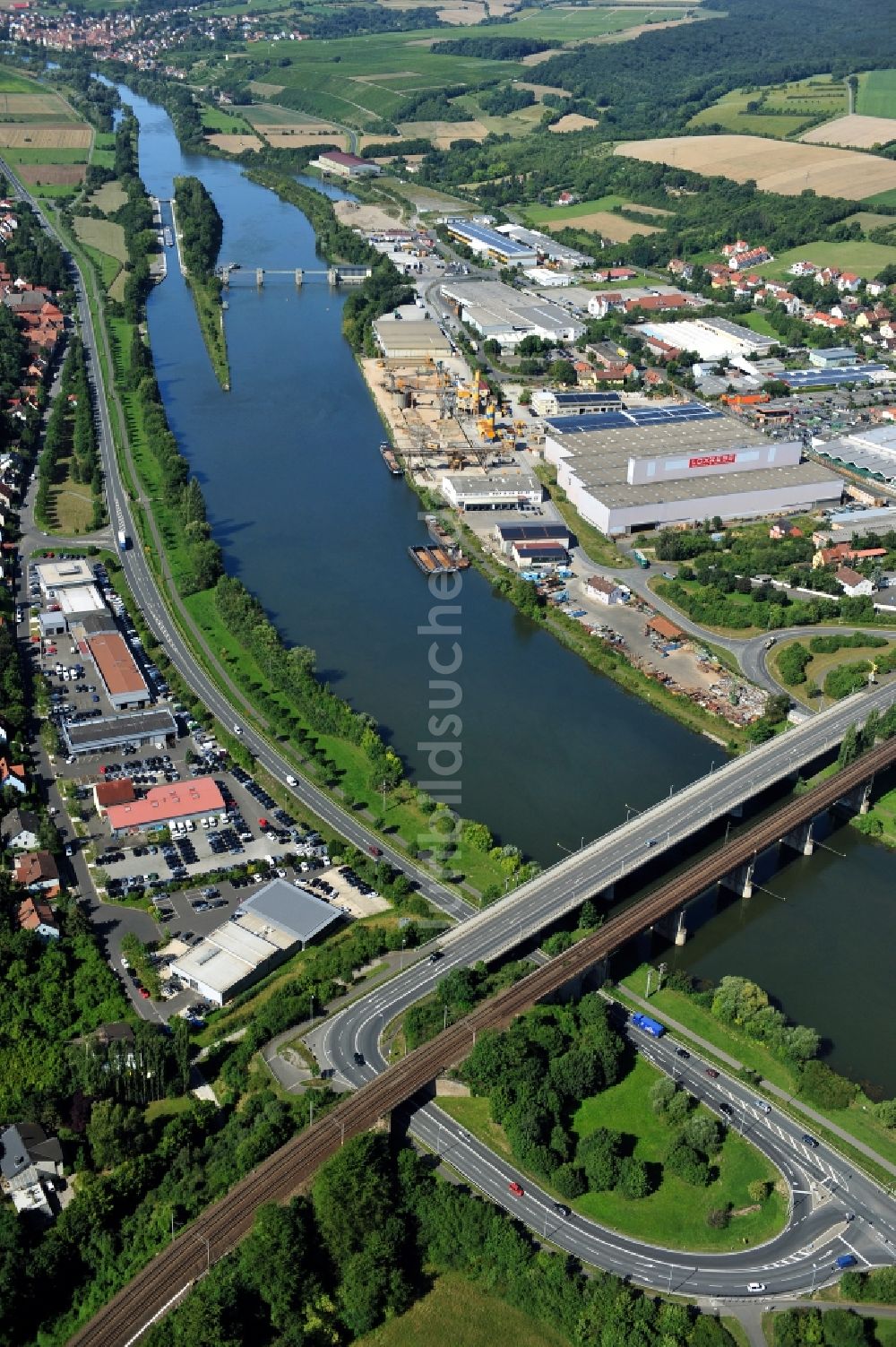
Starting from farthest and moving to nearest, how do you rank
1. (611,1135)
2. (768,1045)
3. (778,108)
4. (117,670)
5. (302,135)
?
(302,135)
(778,108)
(117,670)
(768,1045)
(611,1135)

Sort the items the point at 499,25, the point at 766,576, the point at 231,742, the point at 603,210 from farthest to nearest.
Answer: the point at 499,25 < the point at 603,210 < the point at 766,576 < the point at 231,742

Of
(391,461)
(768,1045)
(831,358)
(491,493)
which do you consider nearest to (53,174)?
(391,461)

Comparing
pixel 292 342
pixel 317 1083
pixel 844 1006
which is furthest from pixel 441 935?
pixel 292 342

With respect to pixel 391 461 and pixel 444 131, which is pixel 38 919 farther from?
pixel 444 131

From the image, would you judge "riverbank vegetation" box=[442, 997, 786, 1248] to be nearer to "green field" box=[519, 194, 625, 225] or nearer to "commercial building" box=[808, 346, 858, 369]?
"commercial building" box=[808, 346, 858, 369]

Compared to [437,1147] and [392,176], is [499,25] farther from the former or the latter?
[437,1147]

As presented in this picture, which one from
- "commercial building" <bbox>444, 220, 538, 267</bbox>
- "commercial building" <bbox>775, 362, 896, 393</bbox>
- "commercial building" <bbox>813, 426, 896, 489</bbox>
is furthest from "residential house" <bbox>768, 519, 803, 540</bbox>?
"commercial building" <bbox>444, 220, 538, 267</bbox>
